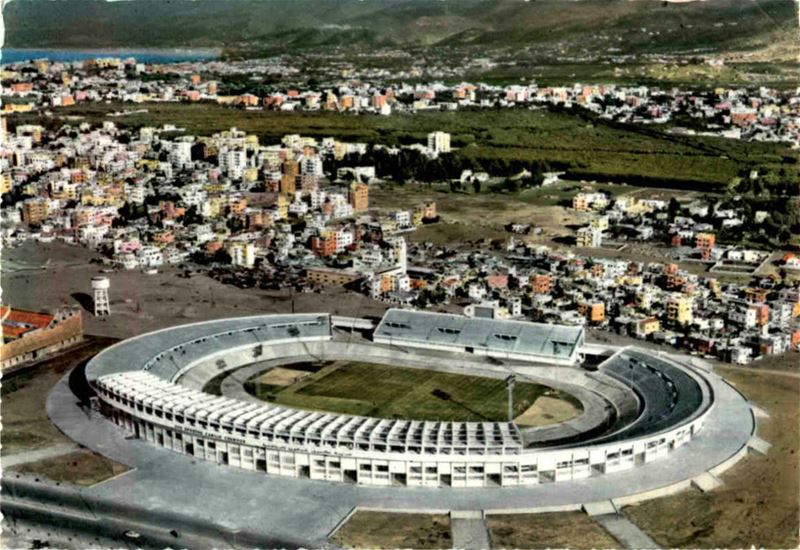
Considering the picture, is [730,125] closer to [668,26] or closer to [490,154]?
[490,154]

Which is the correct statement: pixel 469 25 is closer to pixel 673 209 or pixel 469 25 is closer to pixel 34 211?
pixel 673 209

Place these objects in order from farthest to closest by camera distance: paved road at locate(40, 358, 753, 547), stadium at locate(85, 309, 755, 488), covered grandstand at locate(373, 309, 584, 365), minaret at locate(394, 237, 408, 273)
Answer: minaret at locate(394, 237, 408, 273)
covered grandstand at locate(373, 309, 584, 365)
stadium at locate(85, 309, 755, 488)
paved road at locate(40, 358, 753, 547)

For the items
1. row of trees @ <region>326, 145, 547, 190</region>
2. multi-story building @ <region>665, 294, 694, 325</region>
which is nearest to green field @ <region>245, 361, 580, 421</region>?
multi-story building @ <region>665, 294, 694, 325</region>

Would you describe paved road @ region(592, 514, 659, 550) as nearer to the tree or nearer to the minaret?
the minaret

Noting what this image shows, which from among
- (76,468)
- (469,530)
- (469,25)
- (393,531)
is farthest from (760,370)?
(469,25)

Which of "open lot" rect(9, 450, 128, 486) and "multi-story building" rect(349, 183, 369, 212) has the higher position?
"multi-story building" rect(349, 183, 369, 212)

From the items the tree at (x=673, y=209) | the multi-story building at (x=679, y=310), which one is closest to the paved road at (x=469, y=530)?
the multi-story building at (x=679, y=310)

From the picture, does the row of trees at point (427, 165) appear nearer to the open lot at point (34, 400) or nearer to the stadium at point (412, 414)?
the stadium at point (412, 414)

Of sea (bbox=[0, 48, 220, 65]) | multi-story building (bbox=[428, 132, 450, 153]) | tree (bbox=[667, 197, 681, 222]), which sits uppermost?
sea (bbox=[0, 48, 220, 65])
